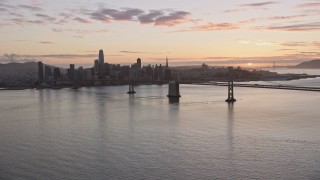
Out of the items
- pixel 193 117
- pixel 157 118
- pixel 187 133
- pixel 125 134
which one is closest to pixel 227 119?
pixel 193 117

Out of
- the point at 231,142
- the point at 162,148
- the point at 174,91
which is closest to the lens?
the point at 162,148

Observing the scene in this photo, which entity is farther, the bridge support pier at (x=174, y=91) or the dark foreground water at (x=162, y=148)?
the bridge support pier at (x=174, y=91)

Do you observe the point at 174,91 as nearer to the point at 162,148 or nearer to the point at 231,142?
the point at 231,142

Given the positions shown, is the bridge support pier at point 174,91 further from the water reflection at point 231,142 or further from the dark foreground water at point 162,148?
the dark foreground water at point 162,148

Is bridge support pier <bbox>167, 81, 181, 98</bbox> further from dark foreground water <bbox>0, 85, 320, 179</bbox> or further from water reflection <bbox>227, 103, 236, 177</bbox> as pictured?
dark foreground water <bbox>0, 85, 320, 179</bbox>

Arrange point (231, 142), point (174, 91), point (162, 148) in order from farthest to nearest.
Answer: point (174, 91)
point (231, 142)
point (162, 148)

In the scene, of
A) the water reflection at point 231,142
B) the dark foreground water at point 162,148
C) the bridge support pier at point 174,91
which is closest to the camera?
the dark foreground water at point 162,148

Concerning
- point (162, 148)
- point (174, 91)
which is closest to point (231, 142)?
point (162, 148)

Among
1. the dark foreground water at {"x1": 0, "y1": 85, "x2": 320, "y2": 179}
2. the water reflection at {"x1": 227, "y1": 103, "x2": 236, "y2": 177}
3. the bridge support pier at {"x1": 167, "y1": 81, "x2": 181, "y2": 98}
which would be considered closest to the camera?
the dark foreground water at {"x1": 0, "y1": 85, "x2": 320, "y2": 179}

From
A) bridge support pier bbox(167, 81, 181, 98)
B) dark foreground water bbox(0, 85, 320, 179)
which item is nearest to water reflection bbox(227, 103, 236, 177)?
dark foreground water bbox(0, 85, 320, 179)

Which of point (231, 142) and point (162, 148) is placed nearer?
point (162, 148)

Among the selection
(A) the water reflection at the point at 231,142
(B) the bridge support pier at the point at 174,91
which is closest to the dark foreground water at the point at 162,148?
(A) the water reflection at the point at 231,142
